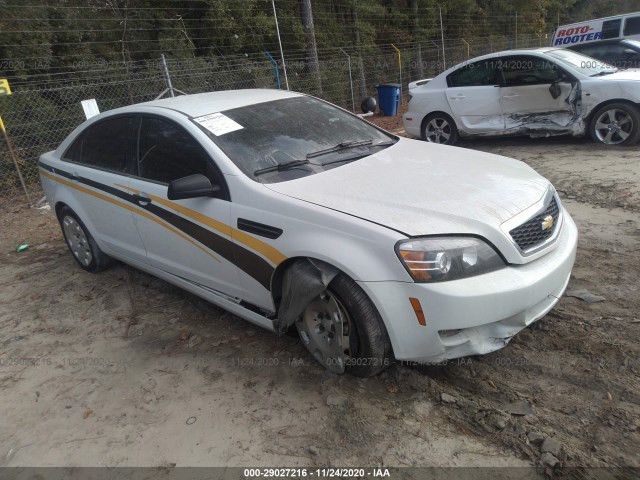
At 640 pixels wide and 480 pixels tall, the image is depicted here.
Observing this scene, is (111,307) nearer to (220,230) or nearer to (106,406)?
(106,406)

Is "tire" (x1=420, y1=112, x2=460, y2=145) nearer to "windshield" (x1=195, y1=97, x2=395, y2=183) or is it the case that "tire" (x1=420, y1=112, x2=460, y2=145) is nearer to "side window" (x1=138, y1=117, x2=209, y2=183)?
"windshield" (x1=195, y1=97, x2=395, y2=183)

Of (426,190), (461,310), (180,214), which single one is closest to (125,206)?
(180,214)

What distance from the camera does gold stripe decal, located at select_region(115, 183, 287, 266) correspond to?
288 cm

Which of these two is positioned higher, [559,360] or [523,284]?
[523,284]

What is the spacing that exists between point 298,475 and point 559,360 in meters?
1.62

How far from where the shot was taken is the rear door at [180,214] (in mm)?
3170

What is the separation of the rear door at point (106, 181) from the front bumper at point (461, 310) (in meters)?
2.28

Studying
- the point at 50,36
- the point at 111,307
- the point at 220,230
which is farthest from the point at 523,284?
the point at 50,36

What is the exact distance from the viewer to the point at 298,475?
2.31 metres

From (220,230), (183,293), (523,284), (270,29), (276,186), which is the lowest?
(183,293)

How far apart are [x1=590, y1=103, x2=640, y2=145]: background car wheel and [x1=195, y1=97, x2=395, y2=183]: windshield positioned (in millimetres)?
4637

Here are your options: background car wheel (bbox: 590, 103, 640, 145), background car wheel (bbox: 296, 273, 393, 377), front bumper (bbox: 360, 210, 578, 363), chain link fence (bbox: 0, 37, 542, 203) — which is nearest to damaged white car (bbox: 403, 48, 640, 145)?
background car wheel (bbox: 590, 103, 640, 145)

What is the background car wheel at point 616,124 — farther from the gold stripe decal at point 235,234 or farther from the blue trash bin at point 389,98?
the blue trash bin at point 389,98

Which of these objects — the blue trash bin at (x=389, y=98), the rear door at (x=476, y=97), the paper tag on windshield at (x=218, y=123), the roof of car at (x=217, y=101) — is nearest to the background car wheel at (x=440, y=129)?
the rear door at (x=476, y=97)
